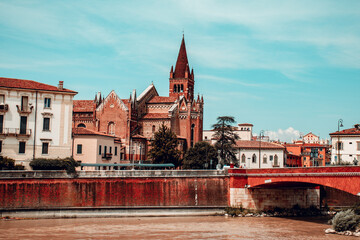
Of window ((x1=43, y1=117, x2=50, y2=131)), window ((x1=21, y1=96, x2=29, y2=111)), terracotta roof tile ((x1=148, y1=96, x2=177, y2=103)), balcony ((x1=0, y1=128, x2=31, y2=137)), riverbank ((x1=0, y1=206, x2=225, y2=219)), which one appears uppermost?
terracotta roof tile ((x1=148, y1=96, x2=177, y2=103))

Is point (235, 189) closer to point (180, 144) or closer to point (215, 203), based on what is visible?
point (215, 203)

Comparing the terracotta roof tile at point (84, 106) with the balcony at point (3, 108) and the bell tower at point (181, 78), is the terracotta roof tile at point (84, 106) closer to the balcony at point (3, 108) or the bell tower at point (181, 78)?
the bell tower at point (181, 78)

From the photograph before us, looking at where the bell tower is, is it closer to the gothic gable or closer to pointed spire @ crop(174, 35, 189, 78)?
pointed spire @ crop(174, 35, 189, 78)

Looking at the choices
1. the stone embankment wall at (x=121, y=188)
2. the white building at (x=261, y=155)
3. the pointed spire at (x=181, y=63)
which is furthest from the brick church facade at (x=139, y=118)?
the stone embankment wall at (x=121, y=188)

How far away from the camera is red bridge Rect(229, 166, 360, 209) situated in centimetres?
3809

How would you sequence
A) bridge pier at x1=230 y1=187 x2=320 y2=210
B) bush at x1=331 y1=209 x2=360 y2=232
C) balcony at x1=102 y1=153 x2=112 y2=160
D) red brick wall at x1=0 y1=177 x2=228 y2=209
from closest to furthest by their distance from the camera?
bush at x1=331 y1=209 x2=360 y2=232 < red brick wall at x1=0 y1=177 x2=228 y2=209 < bridge pier at x1=230 y1=187 x2=320 y2=210 < balcony at x1=102 y1=153 x2=112 y2=160

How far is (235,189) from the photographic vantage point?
43562 mm

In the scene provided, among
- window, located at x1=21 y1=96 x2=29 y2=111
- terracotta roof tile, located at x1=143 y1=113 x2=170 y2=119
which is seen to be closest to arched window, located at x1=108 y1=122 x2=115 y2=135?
terracotta roof tile, located at x1=143 y1=113 x2=170 y2=119

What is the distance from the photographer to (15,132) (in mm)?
47344

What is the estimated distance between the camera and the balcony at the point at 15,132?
47125mm

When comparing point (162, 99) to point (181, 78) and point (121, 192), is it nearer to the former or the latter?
point (181, 78)

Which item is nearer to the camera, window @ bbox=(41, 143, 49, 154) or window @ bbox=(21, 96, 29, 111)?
window @ bbox=(21, 96, 29, 111)

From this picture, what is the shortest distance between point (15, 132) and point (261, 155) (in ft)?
147

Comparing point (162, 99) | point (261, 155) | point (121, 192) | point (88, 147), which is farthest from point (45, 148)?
point (261, 155)
